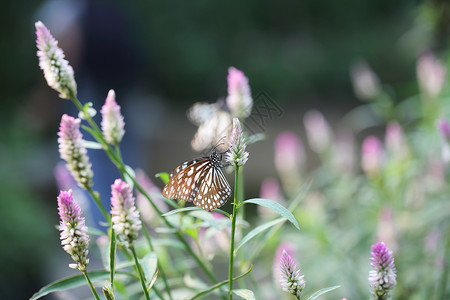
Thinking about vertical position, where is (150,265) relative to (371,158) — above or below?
below

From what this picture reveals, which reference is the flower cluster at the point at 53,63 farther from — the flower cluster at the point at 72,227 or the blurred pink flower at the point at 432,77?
the blurred pink flower at the point at 432,77

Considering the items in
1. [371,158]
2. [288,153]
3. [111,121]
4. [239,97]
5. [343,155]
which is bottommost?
[111,121]

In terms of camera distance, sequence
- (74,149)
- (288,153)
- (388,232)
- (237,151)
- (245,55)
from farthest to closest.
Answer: (245,55), (288,153), (388,232), (74,149), (237,151)

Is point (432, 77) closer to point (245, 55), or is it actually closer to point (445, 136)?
point (445, 136)

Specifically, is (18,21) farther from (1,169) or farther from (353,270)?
(353,270)

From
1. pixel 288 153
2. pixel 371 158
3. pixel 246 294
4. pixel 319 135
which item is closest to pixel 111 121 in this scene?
pixel 246 294

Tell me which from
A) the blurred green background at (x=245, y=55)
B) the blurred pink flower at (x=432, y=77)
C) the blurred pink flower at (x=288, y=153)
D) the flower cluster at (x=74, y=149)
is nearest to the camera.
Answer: the flower cluster at (x=74, y=149)

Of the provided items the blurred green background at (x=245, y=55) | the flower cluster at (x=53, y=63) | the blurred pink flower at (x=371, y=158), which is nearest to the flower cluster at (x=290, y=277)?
the flower cluster at (x=53, y=63)
